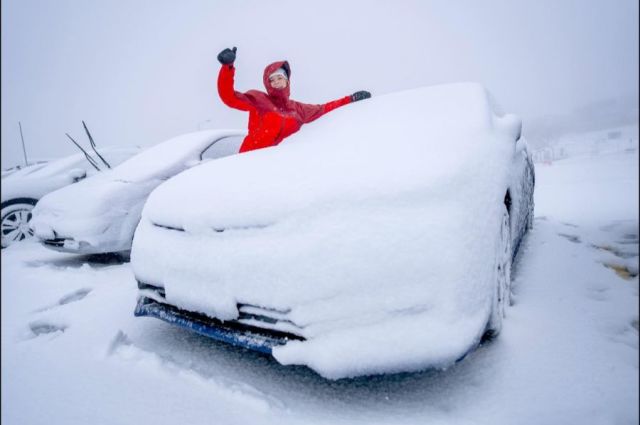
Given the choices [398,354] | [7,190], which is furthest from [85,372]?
[7,190]

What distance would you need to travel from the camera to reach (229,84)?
3119 mm

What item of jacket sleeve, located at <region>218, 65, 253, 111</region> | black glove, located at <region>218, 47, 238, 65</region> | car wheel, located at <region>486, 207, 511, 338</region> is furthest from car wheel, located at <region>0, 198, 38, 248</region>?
car wheel, located at <region>486, 207, 511, 338</region>

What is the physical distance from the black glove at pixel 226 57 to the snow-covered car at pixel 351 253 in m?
1.50

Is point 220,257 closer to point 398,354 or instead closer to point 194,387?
point 194,387

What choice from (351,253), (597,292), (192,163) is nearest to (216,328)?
(351,253)

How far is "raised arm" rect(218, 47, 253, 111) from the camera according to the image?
3.03 meters

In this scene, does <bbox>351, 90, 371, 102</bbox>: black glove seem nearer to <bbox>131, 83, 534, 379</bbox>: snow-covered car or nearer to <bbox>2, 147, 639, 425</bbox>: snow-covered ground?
<bbox>131, 83, 534, 379</bbox>: snow-covered car

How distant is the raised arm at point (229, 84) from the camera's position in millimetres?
3033

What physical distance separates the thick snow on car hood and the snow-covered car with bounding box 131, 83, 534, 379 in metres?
1.77

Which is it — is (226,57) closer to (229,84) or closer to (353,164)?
(229,84)

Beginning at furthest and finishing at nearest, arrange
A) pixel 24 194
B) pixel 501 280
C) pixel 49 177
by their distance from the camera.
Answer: pixel 49 177 < pixel 24 194 < pixel 501 280

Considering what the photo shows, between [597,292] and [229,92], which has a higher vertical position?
[229,92]

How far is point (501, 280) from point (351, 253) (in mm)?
877

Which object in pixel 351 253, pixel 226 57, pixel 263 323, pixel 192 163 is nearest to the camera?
pixel 351 253
